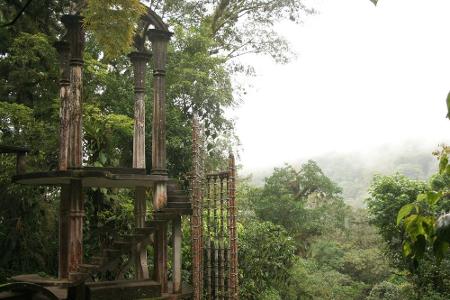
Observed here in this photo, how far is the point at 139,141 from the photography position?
245 inches

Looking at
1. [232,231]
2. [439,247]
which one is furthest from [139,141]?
[439,247]

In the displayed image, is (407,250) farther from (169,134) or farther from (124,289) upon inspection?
(169,134)

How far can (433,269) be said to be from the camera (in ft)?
39.1

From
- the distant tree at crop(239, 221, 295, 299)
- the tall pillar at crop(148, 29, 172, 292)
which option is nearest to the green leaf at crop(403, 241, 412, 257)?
the tall pillar at crop(148, 29, 172, 292)

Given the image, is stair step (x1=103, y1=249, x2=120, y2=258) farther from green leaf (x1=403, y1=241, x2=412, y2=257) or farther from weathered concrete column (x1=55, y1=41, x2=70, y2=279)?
green leaf (x1=403, y1=241, x2=412, y2=257)

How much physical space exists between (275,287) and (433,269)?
3820 millimetres

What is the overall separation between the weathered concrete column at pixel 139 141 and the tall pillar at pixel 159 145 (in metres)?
0.47

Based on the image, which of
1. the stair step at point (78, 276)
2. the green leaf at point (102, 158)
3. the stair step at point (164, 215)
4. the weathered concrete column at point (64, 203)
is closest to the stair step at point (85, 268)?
the stair step at point (78, 276)

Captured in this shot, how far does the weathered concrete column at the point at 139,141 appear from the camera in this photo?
6.20 m

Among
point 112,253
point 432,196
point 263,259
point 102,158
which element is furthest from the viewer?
point 263,259

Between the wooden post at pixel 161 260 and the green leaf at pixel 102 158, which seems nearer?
the wooden post at pixel 161 260

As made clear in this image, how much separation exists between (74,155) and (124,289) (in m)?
1.57

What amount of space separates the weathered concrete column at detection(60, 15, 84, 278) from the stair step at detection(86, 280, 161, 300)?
1.20 ft

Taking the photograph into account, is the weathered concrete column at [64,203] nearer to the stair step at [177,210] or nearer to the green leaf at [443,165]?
the stair step at [177,210]
